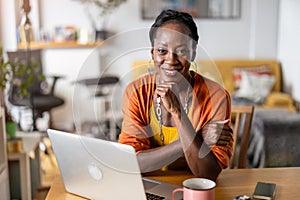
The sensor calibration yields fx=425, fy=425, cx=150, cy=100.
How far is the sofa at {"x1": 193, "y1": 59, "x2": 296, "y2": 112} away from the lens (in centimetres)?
439

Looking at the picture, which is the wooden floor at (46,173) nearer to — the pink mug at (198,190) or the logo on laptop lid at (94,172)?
the logo on laptop lid at (94,172)

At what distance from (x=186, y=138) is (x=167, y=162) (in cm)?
16

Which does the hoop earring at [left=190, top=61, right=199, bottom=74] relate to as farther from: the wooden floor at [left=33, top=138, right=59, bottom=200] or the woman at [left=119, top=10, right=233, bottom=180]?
the wooden floor at [left=33, top=138, right=59, bottom=200]

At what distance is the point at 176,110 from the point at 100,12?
3653 millimetres

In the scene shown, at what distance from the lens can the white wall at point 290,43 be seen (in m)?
4.50

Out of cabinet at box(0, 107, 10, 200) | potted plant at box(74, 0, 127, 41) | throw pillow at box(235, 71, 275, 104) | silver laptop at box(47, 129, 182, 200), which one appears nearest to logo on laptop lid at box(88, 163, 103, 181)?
silver laptop at box(47, 129, 182, 200)

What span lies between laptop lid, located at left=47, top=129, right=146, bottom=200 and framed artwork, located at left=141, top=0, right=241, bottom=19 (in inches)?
150

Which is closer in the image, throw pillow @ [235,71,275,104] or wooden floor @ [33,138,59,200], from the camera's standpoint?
wooden floor @ [33,138,59,200]

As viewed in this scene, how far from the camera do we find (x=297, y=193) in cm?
130

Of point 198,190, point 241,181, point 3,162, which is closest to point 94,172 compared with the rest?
point 198,190

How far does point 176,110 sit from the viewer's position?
51.6 inches

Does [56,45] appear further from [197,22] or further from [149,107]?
[149,107]

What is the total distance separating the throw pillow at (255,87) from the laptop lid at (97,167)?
3.32m

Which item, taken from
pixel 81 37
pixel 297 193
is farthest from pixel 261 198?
pixel 81 37
